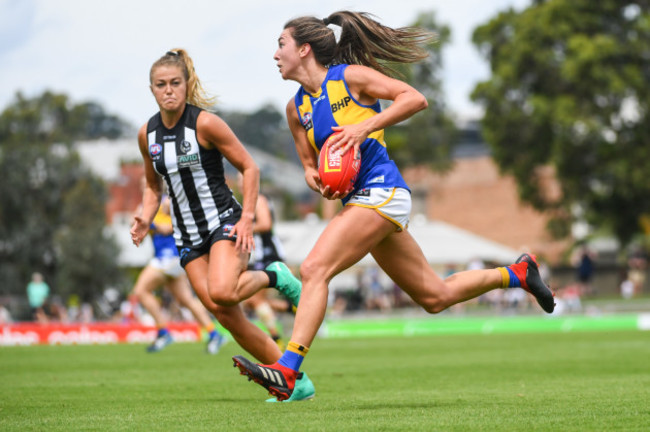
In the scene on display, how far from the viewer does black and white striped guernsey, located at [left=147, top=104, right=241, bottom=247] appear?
23.4 ft

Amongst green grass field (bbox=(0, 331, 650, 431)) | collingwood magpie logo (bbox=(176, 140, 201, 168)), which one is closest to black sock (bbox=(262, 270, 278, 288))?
green grass field (bbox=(0, 331, 650, 431))

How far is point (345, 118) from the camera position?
20.7 ft

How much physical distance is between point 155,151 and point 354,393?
2357 millimetres

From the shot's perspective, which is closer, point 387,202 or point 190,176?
point 387,202

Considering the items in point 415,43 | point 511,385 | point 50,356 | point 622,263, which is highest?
point 415,43

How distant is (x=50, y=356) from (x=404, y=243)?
30.3ft

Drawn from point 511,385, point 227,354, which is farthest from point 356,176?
point 227,354

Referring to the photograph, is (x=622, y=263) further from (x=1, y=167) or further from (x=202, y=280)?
(x=202, y=280)

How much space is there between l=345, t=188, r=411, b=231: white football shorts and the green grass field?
119cm

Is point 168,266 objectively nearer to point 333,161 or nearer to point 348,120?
point 348,120

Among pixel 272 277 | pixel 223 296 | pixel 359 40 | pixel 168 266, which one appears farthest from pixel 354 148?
pixel 168 266

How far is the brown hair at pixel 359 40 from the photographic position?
658 centimetres

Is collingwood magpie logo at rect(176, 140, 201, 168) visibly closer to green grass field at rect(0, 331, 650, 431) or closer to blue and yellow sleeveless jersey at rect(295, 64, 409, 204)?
blue and yellow sleeveless jersey at rect(295, 64, 409, 204)

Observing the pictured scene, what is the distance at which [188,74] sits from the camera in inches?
289
